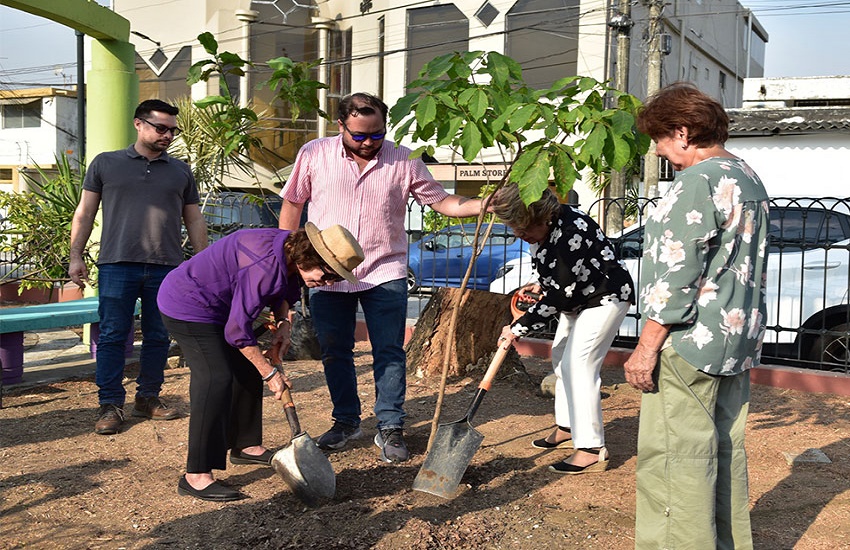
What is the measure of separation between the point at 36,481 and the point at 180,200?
1848 millimetres

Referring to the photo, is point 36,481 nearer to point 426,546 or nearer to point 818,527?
point 426,546

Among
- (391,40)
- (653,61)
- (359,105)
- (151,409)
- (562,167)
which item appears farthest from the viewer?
(391,40)

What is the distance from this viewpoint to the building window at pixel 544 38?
74.4 feet

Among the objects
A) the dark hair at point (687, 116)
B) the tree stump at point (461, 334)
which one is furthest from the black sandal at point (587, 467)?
the tree stump at point (461, 334)

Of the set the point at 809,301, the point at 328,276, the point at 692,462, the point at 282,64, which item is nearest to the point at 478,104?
the point at 328,276

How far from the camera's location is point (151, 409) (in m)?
5.47

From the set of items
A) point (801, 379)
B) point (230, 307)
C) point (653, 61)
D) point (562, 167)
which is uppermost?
point (653, 61)

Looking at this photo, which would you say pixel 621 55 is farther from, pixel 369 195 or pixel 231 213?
pixel 369 195

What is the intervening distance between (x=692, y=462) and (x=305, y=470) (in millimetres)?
1651

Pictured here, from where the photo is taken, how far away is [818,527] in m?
3.86

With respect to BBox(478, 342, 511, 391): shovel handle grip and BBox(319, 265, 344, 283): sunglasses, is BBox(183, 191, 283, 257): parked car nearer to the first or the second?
BBox(478, 342, 511, 391): shovel handle grip

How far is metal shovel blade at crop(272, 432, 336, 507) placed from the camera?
386cm

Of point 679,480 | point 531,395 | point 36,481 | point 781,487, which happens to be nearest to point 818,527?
point 781,487

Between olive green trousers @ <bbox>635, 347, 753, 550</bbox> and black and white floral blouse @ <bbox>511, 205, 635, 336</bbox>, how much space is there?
1.23 m
